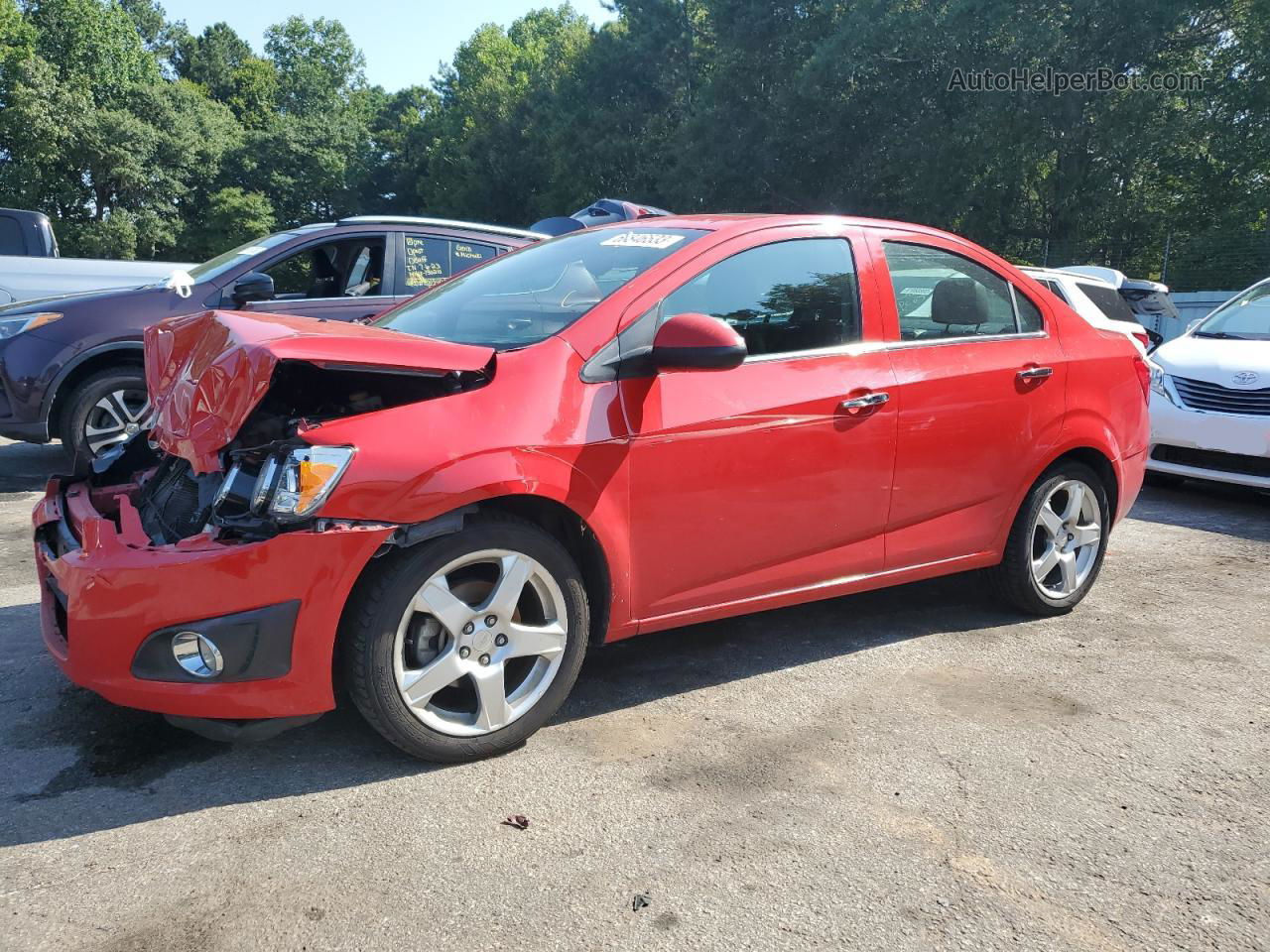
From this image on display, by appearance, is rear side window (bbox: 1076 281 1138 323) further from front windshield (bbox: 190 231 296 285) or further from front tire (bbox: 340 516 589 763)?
front tire (bbox: 340 516 589 763)

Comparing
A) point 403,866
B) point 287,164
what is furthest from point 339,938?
point 287,164

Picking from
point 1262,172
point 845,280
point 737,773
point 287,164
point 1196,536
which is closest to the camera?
point 737,773

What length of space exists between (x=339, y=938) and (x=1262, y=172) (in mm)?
25866

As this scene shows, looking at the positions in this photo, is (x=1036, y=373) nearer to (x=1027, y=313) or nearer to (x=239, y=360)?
(x=1027, y=313)

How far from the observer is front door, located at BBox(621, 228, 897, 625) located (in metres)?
3.30

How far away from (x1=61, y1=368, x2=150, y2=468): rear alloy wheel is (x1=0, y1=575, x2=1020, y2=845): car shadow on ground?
2.72 metres

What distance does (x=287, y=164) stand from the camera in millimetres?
56875

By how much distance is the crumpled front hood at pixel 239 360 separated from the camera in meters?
2.76

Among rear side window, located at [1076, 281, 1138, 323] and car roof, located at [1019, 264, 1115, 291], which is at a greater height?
car roof, located at [1019, 264, 1115, 291]

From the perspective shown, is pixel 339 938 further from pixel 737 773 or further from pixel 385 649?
pixel 737 773

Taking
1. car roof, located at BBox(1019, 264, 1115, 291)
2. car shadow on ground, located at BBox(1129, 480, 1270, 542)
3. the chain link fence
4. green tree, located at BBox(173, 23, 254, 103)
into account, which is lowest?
car shadow on ground, located at BBox(1129, 480, 1270, 542)

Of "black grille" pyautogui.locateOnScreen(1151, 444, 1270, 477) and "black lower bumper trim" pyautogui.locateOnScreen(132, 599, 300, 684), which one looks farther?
"black grille" pyautogui.locateOnScreen(1151, 444, 1270, 477)

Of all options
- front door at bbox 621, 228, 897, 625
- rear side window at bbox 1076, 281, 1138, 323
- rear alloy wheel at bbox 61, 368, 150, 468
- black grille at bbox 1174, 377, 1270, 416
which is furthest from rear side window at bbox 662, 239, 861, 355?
rear side window at bbox 1076, 281, 1138, 323

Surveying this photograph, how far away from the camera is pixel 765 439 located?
3465 mm
